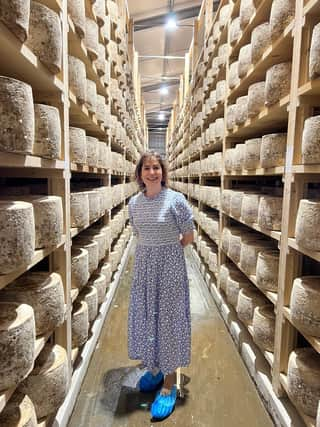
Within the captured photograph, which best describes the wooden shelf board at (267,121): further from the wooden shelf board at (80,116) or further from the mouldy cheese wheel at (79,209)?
the mouldy cheese wheel at (79,209)

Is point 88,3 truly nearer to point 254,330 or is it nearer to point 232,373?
point 254,330

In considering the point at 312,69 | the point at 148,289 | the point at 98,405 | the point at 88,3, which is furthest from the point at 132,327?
the point at 88,3

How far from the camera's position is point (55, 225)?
154 centimetres

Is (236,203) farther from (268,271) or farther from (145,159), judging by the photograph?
(145,159)

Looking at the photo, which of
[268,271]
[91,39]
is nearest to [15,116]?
[91,39]

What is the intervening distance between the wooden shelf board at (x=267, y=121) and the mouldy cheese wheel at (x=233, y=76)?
41 centimetres

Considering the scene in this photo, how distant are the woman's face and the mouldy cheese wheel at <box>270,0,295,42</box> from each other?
3.43 feet

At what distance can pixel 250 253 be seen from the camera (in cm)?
251

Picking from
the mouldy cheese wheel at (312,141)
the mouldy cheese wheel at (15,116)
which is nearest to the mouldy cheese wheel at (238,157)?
the mouldy cheese wheel at (312,141)

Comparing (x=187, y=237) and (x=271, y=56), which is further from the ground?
(x=271, y=56)

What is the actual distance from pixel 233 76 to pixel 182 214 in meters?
1.71

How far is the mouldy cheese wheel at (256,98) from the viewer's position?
2336 mm

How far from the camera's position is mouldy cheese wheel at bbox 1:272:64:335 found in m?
1.51

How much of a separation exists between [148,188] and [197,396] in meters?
1.36
